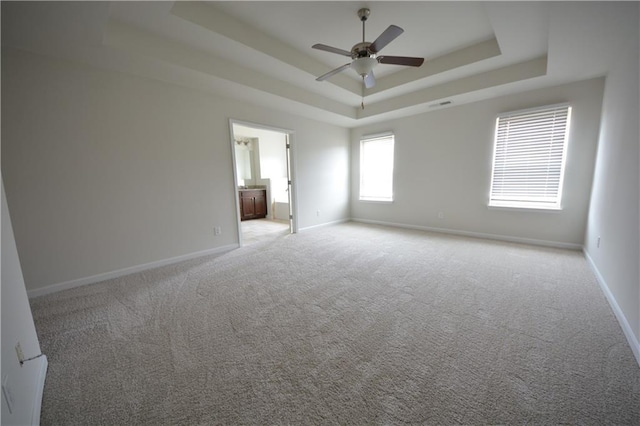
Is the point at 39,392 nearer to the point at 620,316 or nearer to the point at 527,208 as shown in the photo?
the point at 620,316

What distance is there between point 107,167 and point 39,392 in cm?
227

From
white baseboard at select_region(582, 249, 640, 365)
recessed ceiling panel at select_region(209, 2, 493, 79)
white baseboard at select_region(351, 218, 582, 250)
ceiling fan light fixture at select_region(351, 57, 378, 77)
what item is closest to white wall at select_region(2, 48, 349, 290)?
recessed ceiling panel at select_region(209, 2, 493, 79)

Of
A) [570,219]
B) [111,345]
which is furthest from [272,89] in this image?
[570,219]

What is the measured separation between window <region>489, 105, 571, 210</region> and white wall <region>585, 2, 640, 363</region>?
0.61 meters

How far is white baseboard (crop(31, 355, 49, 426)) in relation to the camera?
1.09 metres

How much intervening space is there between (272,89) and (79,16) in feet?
6.55

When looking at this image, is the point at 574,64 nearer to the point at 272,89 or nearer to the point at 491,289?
the point at 491,289

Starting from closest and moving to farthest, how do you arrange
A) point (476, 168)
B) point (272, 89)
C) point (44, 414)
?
point (44, 414), point (272, 89), point (476, 168)

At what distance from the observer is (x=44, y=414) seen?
1150 millimetres

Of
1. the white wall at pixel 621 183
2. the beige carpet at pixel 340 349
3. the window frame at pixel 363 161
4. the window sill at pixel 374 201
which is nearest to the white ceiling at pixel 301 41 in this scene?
the white wall at pixel 621 183

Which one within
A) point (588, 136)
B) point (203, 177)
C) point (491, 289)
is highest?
point (588, 136)

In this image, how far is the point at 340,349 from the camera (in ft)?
5.11

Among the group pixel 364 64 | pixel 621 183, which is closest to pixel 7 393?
pixel 364 64

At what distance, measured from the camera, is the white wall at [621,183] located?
169 centimetres
